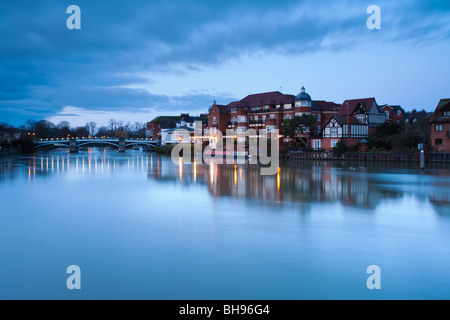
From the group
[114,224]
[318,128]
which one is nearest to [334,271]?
[114,224]

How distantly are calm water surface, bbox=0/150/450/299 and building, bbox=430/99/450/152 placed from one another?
1945cm

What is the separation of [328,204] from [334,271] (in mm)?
6144

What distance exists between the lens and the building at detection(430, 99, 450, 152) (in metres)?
30.8

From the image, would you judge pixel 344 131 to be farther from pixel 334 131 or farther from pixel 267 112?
pixel 267 112

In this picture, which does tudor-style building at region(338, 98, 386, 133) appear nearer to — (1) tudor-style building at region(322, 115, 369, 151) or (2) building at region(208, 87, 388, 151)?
(2) building at region(208, 87, 388, 151)

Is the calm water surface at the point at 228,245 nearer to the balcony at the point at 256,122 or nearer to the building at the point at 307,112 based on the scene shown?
the building at the point at 307,112

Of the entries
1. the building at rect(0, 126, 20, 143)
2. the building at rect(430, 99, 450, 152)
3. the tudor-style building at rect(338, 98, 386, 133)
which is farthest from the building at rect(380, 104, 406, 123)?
the building at rect(0, 126, 20, 143)

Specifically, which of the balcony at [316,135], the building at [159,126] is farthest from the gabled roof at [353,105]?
the building at [159,126]

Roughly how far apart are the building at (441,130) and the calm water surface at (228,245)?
1945cm

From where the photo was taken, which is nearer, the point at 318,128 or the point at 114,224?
the point at 114,224

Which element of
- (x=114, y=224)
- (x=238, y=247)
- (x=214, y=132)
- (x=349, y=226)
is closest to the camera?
(x=238, y=247)

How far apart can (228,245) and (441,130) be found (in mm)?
29724

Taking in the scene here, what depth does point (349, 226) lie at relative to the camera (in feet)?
29.5
